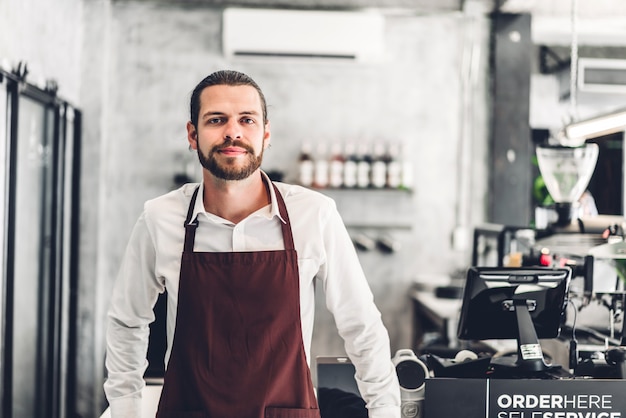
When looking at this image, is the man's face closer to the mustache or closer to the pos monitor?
the mustache

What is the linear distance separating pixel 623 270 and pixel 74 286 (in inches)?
134

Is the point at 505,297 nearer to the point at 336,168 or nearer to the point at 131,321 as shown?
the point at 131,321

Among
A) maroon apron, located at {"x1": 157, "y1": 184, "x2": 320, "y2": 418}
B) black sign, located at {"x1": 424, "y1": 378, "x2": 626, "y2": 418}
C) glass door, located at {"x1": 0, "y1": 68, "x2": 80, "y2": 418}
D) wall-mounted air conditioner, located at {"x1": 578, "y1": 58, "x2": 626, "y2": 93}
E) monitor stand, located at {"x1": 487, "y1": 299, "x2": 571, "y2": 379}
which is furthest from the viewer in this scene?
wall-mounted air conditioner, located at {"x1": 578, "y1": 58, "x2": 626, "y2": 93}

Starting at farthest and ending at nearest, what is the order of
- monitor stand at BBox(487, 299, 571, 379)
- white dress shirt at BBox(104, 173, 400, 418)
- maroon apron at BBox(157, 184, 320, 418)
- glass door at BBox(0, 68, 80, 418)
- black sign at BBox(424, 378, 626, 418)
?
glass door at BBox(0, 68, 80, 418) → monitor stand at BBox(487, 299, 571, 379) → black sign at BBox(424, 378, 626, 418) → white dress shirt at BBox(104, 173, 400, 418) → maroon apron at BBox(157, 184, 320, 418)

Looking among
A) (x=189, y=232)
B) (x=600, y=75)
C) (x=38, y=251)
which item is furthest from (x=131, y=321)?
(x=600, y=75)

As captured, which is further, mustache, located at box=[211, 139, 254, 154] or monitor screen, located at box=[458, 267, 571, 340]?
monitor screen, located at box=[458, 267, 571, 340]

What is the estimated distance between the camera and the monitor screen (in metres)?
2.24

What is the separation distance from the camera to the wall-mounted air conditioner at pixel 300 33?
15.1ft

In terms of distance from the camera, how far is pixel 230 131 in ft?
5.59

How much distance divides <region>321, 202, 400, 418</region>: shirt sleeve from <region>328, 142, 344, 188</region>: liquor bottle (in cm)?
280

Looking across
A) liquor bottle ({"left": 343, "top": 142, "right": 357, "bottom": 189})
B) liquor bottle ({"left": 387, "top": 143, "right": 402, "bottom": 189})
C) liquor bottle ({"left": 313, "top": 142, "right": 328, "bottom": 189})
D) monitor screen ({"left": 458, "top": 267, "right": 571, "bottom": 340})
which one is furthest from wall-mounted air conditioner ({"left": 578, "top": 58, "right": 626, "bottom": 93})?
monitor screen ({"left": 458, "top": 267, "right": 571, "bottom": 340})

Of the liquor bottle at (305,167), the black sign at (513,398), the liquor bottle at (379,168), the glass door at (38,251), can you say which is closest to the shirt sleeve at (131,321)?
the black sign at (513,398)

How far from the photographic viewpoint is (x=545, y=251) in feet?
9.66

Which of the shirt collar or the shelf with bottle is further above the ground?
the shelf with bottle
